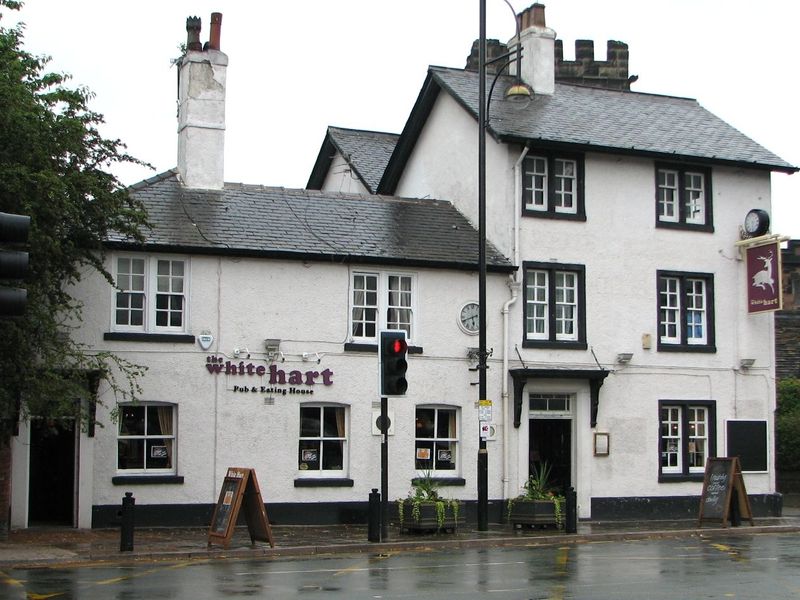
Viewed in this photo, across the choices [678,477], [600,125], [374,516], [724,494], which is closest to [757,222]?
[600,125]

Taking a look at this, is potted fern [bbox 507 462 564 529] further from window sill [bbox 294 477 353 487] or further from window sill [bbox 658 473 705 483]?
window sill [bbox 658 473 705 483]

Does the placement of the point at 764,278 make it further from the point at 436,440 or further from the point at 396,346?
the point at 396,346

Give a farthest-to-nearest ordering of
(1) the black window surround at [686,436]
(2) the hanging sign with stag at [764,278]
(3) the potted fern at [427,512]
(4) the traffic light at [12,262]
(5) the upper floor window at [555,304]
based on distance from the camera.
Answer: (2) the hanging sign with stag at [764,278], (1) the black window surround at [686,436], (5) the upper floor window at [555,304], (3) the potted fern at [427,512], (4) the traffic light at [12,262]

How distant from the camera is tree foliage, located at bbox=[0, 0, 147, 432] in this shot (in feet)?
60.2

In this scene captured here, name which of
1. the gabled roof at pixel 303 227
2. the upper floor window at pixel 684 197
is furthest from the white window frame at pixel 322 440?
the upper floor window at pixel 684 197

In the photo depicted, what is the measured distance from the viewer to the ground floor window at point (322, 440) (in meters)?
24.3

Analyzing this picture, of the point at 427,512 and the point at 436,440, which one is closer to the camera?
the point at 427,512

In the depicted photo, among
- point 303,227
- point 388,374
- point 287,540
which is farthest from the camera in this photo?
point 303,227

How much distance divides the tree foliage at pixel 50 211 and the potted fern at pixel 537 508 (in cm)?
777

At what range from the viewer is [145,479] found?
22.8 metres

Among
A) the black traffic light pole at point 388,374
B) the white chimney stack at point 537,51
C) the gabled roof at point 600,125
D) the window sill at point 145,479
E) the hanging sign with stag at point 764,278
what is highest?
the white chimney stack at point 537,51

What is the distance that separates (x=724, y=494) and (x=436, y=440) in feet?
19.8

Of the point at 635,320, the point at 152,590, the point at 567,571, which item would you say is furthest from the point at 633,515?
the point at 152,590

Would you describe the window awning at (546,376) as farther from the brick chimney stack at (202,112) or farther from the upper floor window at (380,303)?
the brick chimney stack at (202,112)
